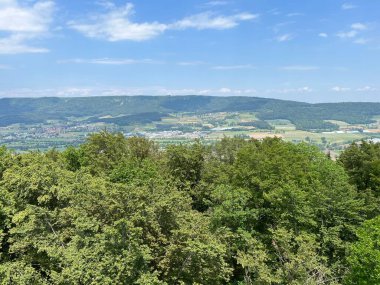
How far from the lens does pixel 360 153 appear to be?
3919 centimetres

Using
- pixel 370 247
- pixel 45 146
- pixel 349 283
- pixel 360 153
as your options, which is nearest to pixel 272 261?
pixel 349 283

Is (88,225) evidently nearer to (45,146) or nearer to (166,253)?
(166,253)

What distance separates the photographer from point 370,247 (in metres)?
19.1

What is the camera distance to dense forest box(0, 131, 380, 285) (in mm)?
17922

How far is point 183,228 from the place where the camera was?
19.6 meters

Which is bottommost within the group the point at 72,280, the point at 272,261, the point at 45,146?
the point at 45,146

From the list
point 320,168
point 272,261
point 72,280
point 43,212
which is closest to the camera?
point 72,280

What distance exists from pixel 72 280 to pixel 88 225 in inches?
106

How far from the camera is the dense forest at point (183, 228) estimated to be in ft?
58.8

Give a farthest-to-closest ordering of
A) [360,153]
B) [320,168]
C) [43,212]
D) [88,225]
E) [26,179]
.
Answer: [360,153], [320,168], [26,179], [43,212], [88,225]

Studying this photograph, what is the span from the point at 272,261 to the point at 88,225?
12795 millimetres

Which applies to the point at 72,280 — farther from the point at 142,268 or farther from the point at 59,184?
the point at 59,184

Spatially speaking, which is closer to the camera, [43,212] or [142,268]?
[142,268]

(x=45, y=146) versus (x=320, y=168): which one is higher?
(x=320, y=168)
